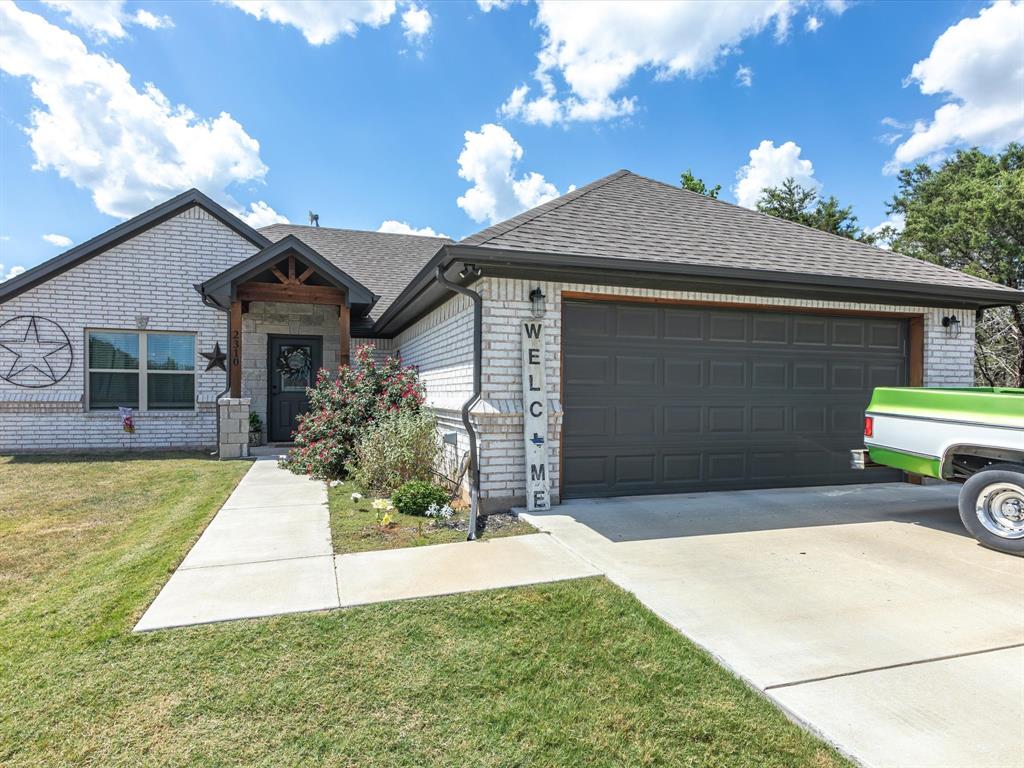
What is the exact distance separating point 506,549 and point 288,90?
36.7 feet

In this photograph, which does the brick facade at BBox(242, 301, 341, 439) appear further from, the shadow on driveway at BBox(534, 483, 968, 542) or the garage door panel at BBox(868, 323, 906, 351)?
the garage door panel at BBox(868, 323, 906, 351)

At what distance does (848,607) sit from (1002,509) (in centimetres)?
259

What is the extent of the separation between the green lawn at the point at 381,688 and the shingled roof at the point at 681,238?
12.1 ft

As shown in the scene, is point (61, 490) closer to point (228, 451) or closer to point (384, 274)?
point (228, 451)

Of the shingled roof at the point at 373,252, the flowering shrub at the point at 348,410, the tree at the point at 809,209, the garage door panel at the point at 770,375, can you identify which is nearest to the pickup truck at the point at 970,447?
the garage door panel at the point at 770,375

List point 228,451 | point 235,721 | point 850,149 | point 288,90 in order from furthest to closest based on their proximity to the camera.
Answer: point 850,149 → point 288,90 → point 228,451 → point 235,721

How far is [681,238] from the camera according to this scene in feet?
22.0

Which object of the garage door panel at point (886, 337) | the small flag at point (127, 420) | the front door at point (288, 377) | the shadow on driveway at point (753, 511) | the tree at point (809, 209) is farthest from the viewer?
the tree at point (809, 209)

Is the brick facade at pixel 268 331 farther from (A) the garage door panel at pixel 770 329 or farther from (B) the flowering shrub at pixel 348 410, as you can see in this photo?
(A) the garage door panel at pixel 770 329

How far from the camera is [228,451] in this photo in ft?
31.9

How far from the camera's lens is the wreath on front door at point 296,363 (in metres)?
11.8

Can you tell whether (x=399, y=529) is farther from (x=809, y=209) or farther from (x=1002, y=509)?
(x=809, y=209)

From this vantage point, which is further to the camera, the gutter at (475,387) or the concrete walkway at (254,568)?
the gutter at (475,387)

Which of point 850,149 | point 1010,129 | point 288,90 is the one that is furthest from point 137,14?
point 1010,129
